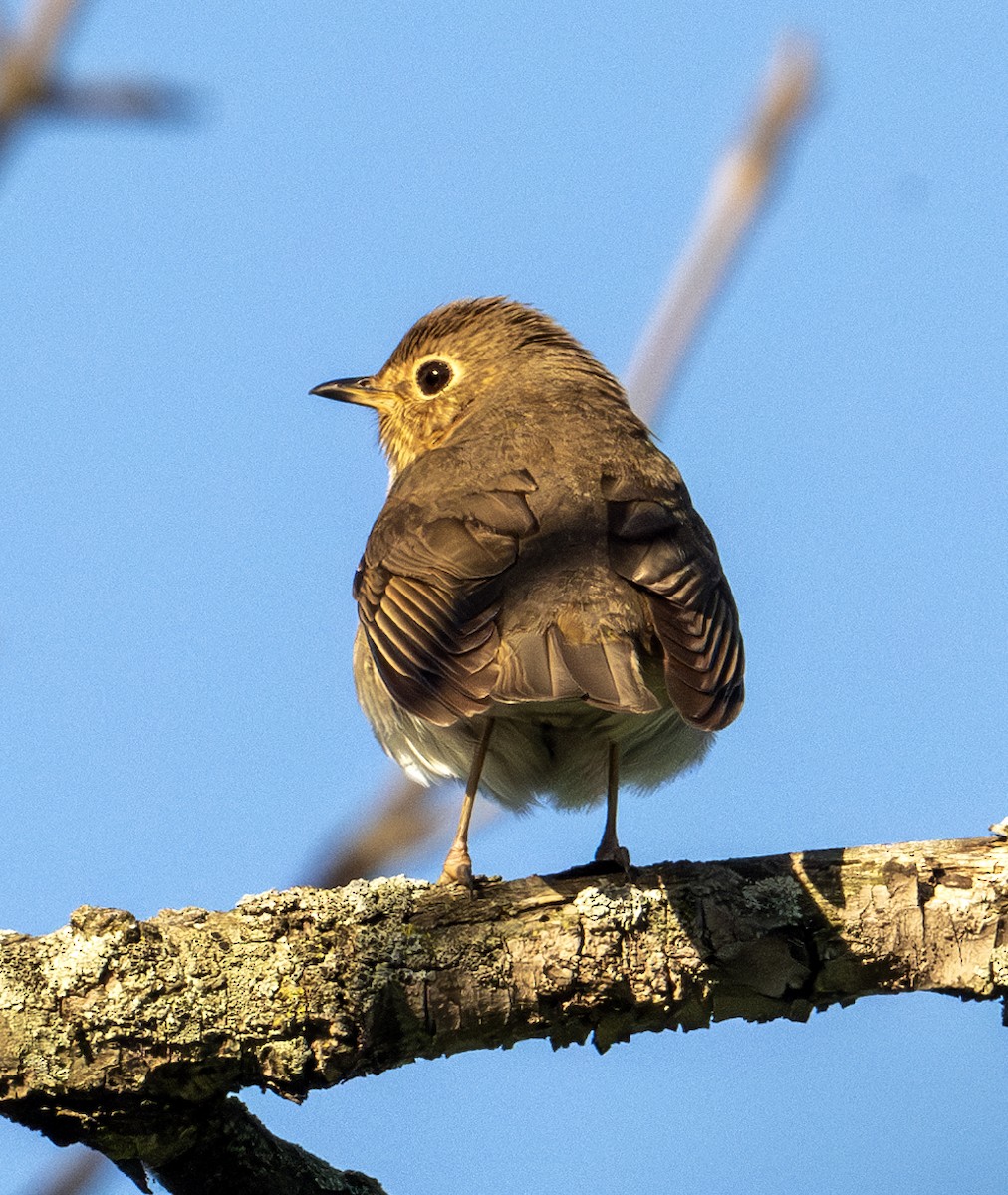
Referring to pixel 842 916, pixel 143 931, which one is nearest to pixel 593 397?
pixel 842 916

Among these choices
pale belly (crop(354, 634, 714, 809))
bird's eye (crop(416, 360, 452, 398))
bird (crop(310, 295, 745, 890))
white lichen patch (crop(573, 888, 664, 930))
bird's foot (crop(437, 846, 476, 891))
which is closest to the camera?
white lichen patch (crop(573, 888, 664, 930))

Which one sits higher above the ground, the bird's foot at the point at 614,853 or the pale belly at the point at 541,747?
the pale belly at the point at 541,747

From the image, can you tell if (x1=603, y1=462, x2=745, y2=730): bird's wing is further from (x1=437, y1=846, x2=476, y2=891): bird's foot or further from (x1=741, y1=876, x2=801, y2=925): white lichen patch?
(x1=437, y1=846, x2=476, y2=891): bird's foot

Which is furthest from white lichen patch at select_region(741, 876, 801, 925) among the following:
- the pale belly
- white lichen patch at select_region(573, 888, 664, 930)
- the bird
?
the pale belly

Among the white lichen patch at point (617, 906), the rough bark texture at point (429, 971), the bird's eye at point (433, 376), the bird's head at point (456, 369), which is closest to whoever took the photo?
the rough bark texture at point (429, 971)

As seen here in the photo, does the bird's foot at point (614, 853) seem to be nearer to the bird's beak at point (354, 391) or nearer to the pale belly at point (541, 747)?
the pale belly at point (541, 747)

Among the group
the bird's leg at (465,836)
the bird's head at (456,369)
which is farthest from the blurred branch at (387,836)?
the bird's head at (456,369)
